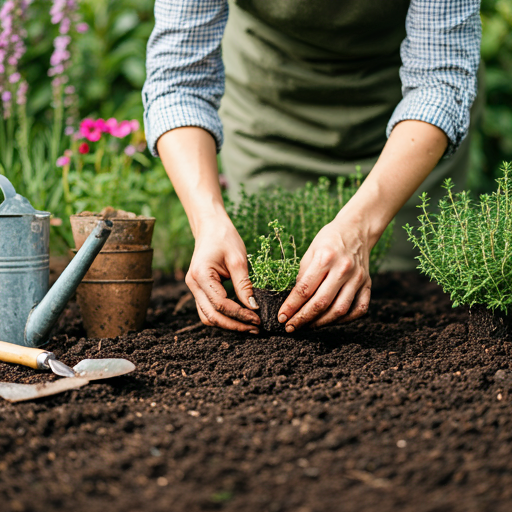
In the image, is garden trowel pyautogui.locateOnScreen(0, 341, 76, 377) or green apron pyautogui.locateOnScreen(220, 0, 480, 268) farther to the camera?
green apron pyautogui.locateOnScreen(220, 0, 480, 268)

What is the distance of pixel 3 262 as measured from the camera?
5.50 feet

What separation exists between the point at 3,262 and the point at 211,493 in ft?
3.76

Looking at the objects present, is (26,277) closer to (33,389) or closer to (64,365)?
(64,365)

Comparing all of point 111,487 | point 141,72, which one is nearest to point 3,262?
point 111,487

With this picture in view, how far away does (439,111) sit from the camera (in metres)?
1.84

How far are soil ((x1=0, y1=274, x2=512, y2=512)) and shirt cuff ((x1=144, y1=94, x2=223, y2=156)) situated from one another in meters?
0.82

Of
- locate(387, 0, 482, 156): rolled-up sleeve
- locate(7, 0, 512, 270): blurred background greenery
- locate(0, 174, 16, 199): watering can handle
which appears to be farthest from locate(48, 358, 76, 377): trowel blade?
locate(7, 0, 512, 270): blurred background greenery

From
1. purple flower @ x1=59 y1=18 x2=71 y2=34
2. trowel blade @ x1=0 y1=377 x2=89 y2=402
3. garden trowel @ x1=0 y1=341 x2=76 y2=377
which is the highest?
purple flower @ x1=59 y1=18 x2=71 y2=34

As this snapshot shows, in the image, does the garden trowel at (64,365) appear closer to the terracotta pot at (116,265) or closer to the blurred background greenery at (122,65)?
the terracotta pot at (116,265)

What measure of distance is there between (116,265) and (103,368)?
488mm

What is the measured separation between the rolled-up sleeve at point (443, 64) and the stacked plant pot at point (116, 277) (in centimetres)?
104

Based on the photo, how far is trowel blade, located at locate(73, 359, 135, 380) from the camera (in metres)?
1.44

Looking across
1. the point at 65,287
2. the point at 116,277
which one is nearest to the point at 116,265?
the point at 116,277

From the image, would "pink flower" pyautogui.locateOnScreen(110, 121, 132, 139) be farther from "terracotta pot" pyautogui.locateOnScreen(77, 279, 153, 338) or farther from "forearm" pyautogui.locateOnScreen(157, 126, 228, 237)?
"terracotta pot" pyautogui.locateOnScreen(77, 279, 153, 338)
